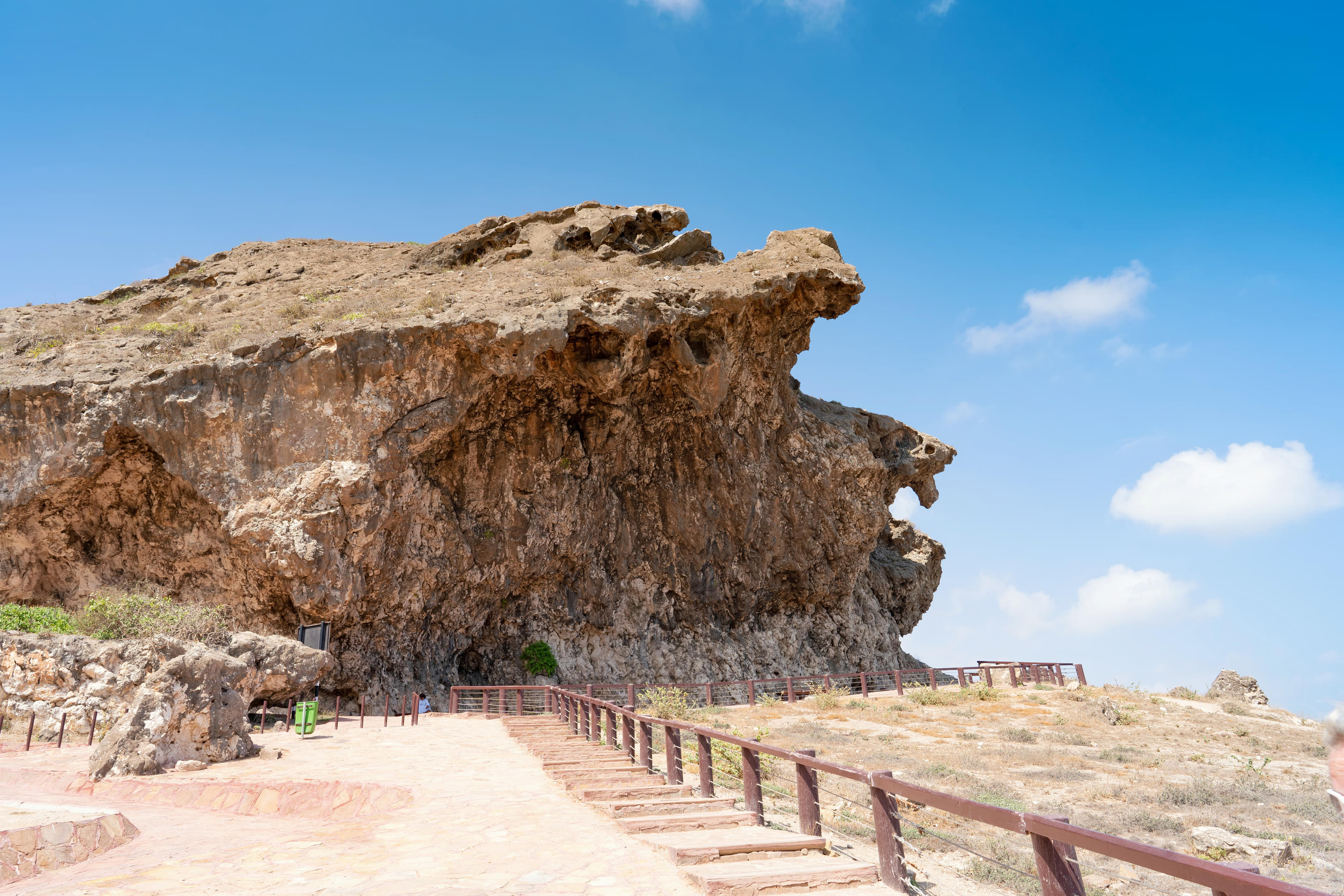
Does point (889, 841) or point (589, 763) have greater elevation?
point (889, 841)

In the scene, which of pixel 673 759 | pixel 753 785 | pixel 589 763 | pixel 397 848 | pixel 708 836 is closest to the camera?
pixel 708 836

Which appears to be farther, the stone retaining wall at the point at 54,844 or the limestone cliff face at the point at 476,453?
the limestone cliff face at the point at 476,453

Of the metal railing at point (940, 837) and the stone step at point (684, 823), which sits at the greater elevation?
the metal railing at point (940, 837)

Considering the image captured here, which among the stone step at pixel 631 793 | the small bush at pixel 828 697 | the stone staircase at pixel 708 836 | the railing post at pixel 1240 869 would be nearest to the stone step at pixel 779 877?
the stone staircase at pixel 708 836

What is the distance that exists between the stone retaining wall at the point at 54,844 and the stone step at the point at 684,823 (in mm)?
5031

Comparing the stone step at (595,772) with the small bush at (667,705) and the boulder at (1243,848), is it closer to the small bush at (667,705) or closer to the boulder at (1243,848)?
the small bush at (667,705)

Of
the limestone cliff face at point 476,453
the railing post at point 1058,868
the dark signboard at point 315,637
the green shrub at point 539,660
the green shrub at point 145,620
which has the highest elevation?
the limestone cliff face at point 476,453

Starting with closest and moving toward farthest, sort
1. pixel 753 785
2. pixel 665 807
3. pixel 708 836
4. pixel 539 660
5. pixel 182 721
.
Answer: pixel 708 836 → pixel 753 785 → pixel 665 807 → pixel 182 721 → pixel 539 660

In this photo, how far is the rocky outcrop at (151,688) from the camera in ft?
40.3

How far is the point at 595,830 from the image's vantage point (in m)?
7.96

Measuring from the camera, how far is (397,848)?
7.40m

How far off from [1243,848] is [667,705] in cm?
1302

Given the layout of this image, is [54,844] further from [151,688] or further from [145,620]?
[145,620]

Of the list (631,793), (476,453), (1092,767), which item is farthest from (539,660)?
(631,793)
